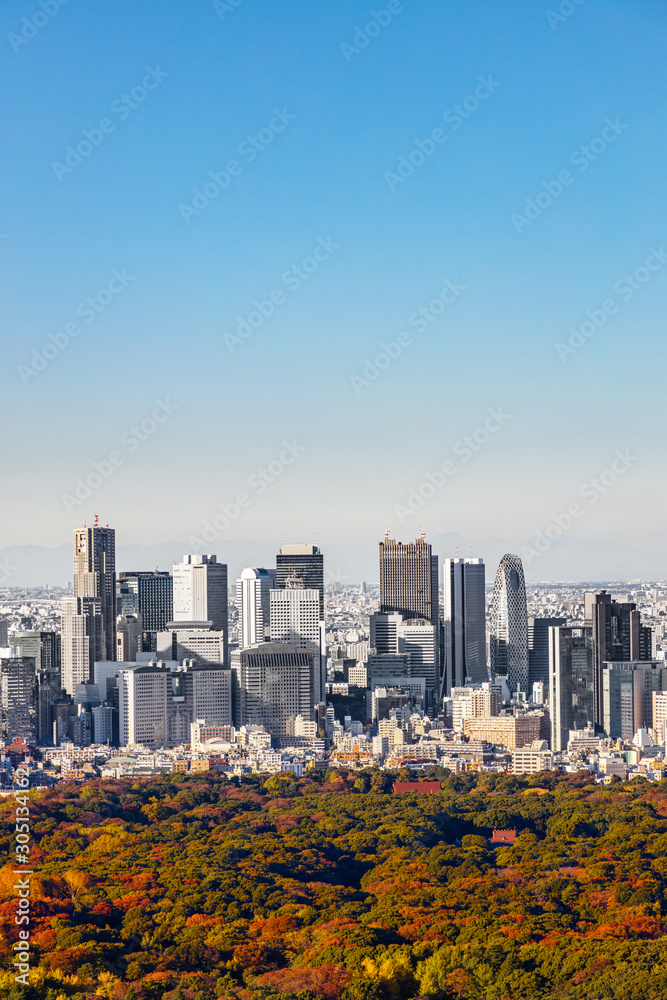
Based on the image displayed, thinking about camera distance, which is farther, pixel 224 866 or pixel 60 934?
pixel 224 866

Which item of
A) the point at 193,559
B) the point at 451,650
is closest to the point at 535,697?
the point at 451,650

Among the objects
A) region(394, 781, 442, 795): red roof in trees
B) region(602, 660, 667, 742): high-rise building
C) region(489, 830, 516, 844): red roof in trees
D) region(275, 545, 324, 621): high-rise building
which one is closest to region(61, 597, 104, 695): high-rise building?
region(275, 545, 324, 621): high-rise building

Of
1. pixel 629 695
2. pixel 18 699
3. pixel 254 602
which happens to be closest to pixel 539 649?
pixel 254 602

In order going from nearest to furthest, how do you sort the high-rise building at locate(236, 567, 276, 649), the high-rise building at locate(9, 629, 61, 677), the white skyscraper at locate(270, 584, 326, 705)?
the high-rise building at locate(9, 629, 61, 677), the white skyscraper at locate(270, 584, 326, 705), the high-rise building at locate(236, 567, 276, 649)

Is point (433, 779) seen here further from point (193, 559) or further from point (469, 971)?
point (193, 559)

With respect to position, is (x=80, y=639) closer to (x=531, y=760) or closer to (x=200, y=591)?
(x=200, y=591)

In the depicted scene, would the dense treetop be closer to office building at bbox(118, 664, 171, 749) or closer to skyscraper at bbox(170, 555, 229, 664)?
office building at bbox(118, 664, 171, 749)
